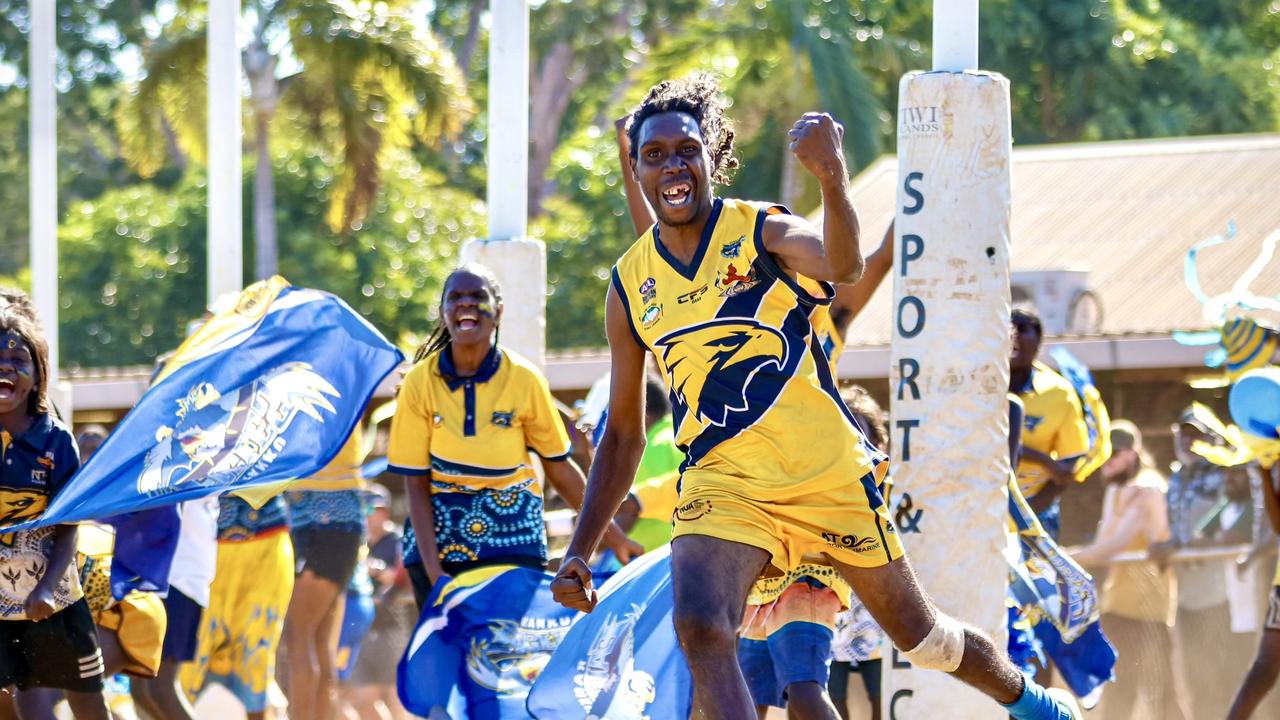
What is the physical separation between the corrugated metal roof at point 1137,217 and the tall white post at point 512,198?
7541 mm

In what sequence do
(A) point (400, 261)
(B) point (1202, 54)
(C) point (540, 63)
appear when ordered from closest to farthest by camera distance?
(A) point (400, 261) → (B) point (1202, 54) → (C) point (540, 63)

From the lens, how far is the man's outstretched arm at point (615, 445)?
5781 mm

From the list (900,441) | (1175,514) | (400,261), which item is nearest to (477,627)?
(900,441)

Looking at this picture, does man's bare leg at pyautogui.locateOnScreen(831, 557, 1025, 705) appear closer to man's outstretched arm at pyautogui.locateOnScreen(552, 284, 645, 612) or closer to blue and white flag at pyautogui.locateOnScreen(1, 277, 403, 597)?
man's outstretched arm at pyautogui.locateOnScreen(552, 284, 645, 612)

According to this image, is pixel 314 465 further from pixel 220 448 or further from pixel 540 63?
pixel 540 63

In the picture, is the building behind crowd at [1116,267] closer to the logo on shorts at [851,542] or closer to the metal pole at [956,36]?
the metal pole at [956,36]

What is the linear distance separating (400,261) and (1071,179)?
10.7m

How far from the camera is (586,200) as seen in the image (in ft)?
97.2

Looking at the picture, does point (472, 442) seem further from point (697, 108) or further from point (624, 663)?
point (697, 108)

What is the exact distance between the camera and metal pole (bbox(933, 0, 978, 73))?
7453 mm

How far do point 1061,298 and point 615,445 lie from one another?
1184 centimetres

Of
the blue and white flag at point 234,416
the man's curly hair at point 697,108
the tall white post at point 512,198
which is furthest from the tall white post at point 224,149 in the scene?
the man's curly hair at point 697,108

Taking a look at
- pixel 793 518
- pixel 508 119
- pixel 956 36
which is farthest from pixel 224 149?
pixel 793 518

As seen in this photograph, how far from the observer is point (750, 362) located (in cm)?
550
